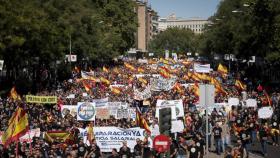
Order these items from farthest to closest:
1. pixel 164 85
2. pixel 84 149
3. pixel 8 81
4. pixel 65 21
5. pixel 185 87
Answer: pixel 65 21 < pixel 8 81 < pixel 185 87 < pixel 164 85 < pixel 84 149

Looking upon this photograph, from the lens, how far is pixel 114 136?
25.8 metres

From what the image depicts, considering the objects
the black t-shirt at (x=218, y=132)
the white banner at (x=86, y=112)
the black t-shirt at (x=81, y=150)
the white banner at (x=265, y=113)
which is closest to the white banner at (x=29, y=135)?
the black t-shirt at (x=81, y=150)

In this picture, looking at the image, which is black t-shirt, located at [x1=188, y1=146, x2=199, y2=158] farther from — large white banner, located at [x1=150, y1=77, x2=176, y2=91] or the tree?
the tree

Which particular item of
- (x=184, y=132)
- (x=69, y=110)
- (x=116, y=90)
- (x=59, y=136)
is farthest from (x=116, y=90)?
(x=59, y=136)

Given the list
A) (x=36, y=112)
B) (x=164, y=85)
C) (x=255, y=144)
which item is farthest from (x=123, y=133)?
(x=164, y=85)

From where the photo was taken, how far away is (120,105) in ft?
105

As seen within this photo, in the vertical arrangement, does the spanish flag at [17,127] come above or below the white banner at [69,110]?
above

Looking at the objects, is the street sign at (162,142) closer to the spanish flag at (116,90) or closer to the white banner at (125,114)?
the white banner at (125,114)

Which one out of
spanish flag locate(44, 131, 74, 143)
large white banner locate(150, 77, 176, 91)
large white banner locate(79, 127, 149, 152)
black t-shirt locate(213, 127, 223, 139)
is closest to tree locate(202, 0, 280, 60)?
large white banner locate(150, 77, 176, 91)

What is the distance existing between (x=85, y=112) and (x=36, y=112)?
396 cm

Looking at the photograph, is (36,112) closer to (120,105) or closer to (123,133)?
(120,105)

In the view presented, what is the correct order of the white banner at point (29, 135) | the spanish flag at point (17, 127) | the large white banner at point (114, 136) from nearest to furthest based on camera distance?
the spanish flag at point (17, 127) < the white banner at point (29, 135) < the large white banner at point (114, 136)

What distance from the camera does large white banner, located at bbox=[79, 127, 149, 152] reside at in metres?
25.3

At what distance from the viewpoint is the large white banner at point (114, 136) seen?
25.3m
